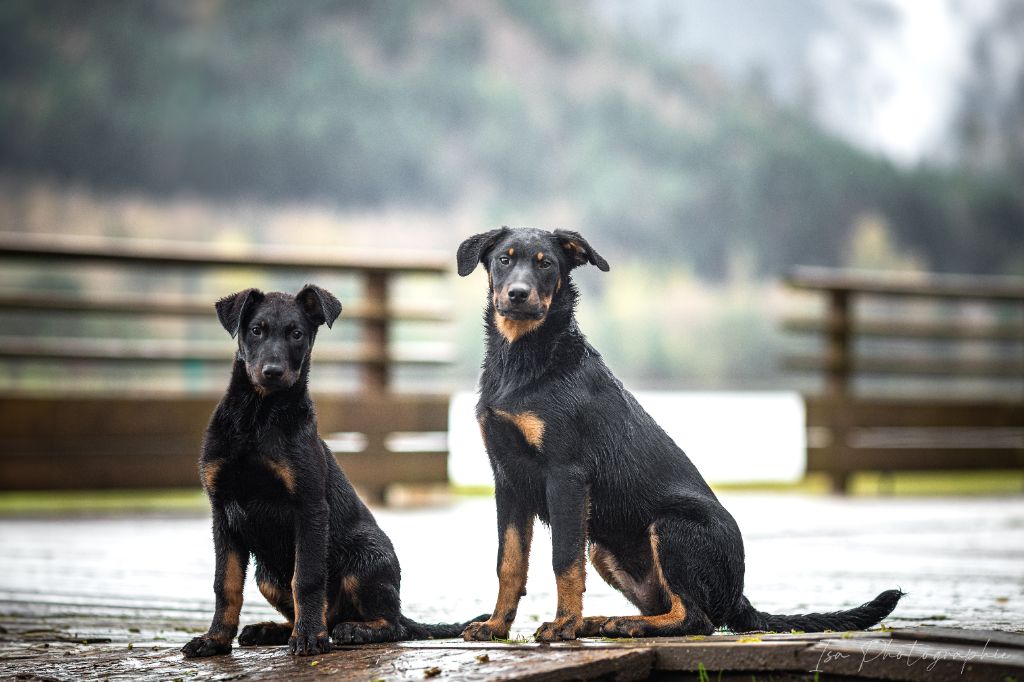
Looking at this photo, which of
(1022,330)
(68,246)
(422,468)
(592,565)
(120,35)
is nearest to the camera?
(592,565)

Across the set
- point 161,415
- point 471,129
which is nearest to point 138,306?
point 161,415

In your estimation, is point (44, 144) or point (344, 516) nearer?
point (344, 516)

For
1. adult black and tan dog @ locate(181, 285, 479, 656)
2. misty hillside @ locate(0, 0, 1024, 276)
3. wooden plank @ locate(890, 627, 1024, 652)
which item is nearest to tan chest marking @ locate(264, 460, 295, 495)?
adult black and tan dog @ locate(181, 285, 479, 656)

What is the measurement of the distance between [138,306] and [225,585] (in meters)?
4.42

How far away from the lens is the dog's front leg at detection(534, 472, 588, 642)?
2.54 m

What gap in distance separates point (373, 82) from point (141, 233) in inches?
179

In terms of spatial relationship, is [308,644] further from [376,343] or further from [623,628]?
[376,343]

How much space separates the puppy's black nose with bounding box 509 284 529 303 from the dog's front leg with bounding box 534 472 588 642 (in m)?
0.39

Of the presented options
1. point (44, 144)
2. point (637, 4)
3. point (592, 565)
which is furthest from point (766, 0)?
point (592, 565)

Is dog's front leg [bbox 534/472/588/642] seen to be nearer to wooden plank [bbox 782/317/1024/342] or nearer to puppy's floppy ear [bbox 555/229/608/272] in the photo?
puppy's floppy ear [bbox 555/229/608/272]

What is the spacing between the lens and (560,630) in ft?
8.30

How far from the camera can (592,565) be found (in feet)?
9.25

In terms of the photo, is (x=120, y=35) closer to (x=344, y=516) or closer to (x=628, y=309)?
(x=628, y=309)

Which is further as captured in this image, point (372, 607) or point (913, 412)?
point (913, 412)
